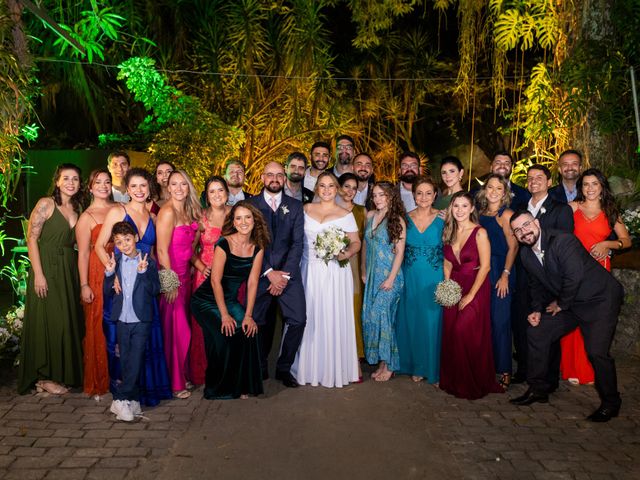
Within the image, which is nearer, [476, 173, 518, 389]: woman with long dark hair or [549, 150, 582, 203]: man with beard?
[476, 173, 518, 389]: woman with long dark hair

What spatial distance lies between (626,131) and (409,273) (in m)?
4.96

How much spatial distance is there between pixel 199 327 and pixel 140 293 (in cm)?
102

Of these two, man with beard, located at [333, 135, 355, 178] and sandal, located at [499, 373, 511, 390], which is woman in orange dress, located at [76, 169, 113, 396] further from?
sandal, located at [499, 373, 511, 390]

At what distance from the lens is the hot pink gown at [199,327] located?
6.50 metres

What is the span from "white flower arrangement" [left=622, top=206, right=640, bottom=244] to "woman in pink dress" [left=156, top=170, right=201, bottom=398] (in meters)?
5.08

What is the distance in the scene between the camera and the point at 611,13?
9.62 meters

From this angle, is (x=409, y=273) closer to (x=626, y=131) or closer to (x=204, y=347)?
(x=204, y=347)

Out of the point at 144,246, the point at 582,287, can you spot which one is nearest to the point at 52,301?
the point at 144,246

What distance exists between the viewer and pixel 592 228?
6.68 meters

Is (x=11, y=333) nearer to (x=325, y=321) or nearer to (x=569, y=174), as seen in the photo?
(x=325, y=321)

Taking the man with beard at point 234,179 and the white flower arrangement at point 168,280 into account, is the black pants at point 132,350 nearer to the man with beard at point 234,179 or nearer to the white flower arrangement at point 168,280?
the white flower arrangement at point 168,280

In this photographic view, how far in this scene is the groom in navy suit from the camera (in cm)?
653

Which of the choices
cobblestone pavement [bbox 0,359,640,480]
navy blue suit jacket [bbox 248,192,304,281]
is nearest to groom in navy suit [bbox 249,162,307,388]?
navy blue suit jacket [bbox 248,192,304,281]

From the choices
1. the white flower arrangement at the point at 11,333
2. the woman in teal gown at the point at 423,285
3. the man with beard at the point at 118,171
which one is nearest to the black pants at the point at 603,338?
the woman in teal gown at the point at 423,285
